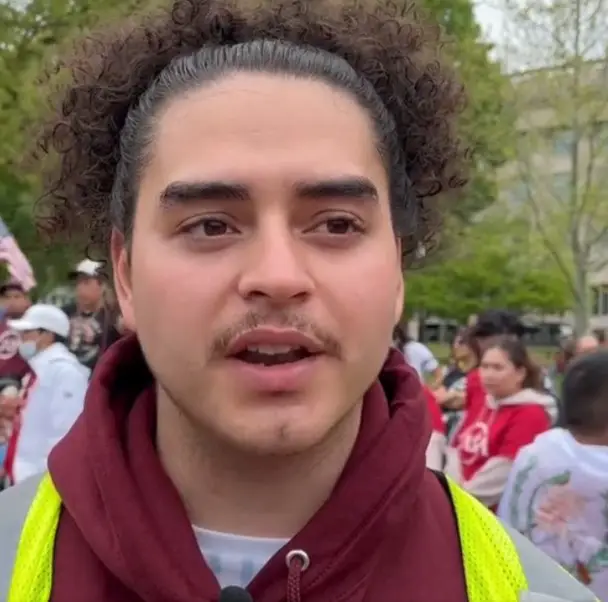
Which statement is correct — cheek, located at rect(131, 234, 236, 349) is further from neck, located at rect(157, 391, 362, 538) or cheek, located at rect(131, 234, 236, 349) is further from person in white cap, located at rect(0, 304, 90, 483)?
person in white cap, located at rect(0, 304, 90, 483)

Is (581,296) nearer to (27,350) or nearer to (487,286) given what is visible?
(487,286)

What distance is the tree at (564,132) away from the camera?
16.8 m

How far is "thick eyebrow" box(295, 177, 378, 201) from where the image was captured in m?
1.55

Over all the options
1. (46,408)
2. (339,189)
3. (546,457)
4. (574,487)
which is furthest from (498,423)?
(339,189)

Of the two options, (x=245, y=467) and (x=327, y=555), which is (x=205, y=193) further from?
(x=327, y=555)

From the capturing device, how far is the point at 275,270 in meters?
1.47

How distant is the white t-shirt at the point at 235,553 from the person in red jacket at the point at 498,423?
3.51m

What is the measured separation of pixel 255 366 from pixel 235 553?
1.12 ft

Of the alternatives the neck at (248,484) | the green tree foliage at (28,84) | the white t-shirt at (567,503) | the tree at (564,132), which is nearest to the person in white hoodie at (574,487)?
the white t-shirt at (567,503)

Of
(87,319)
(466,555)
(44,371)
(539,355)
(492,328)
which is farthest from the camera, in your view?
(539,355)

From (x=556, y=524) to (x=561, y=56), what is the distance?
14.5m

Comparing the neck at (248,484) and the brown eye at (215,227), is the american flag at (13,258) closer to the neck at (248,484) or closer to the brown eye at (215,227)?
the neck at (248,484)

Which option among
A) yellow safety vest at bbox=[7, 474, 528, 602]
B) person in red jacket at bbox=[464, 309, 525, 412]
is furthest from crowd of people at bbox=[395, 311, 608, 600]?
yellow safety vest at bbox=[7, 474, 528, 602]

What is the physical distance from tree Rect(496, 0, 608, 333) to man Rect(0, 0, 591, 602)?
1600cm
